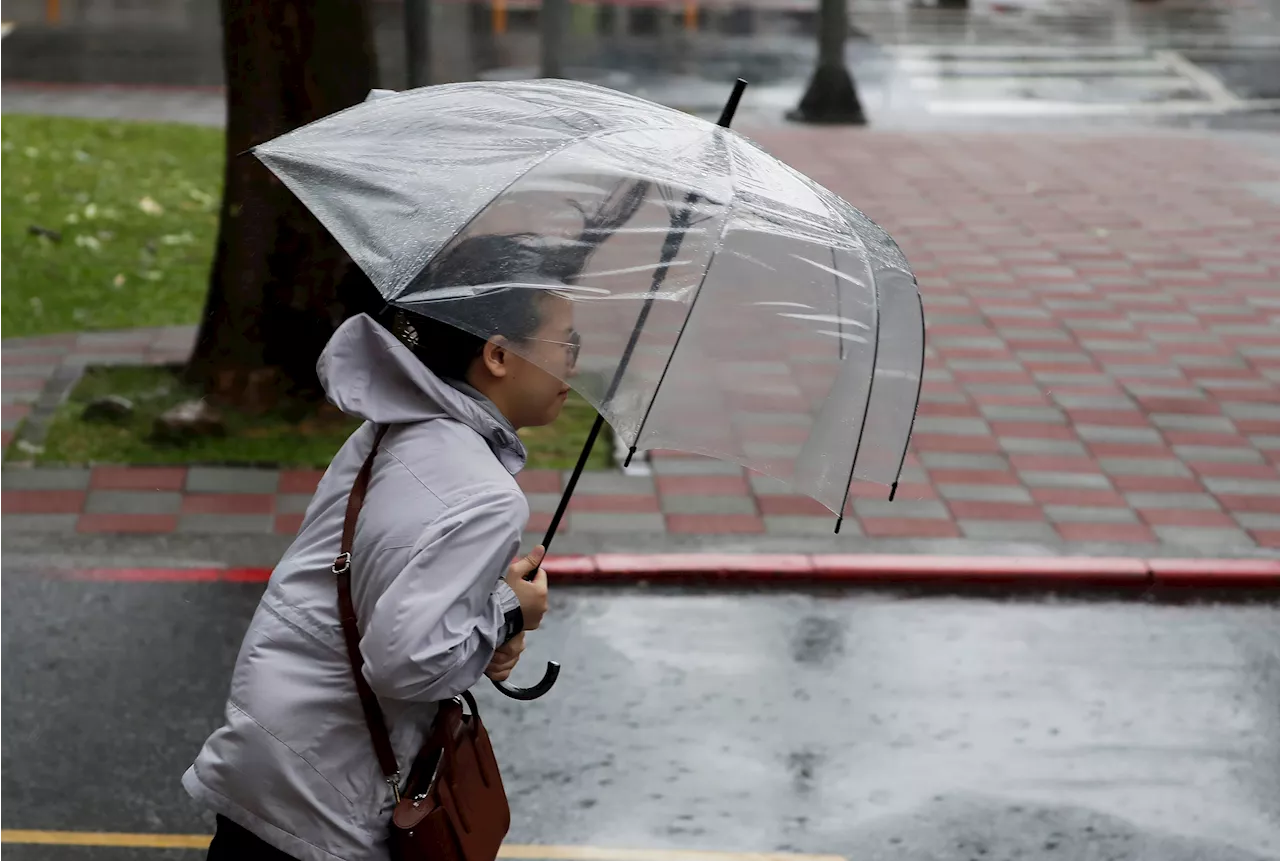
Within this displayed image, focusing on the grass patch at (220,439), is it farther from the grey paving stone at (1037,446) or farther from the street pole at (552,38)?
the street pole at (552,38)

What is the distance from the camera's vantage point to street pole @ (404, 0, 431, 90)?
33.3ft

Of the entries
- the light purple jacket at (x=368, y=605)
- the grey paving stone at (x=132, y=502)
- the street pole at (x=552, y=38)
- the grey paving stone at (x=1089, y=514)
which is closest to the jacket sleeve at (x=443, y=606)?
the light purple jacket at (x=368, y=605)

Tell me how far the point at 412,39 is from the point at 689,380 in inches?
308

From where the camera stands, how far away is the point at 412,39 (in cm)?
1028

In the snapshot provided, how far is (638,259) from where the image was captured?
9.31 feet

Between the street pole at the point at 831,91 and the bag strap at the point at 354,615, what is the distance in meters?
14.4

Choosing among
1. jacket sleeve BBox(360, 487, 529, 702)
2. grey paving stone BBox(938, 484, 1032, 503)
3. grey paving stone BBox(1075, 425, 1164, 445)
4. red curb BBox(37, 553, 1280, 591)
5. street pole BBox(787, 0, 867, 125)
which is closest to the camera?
jacket sleeve BBox(360, 487, 529, 702)

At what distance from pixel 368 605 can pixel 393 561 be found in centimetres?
10

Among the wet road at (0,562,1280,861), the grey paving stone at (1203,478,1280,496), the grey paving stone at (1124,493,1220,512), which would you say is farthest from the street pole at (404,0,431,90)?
the grey paving stone at (1203,478,1280,496)

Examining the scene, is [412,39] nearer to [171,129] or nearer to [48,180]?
[48,180]

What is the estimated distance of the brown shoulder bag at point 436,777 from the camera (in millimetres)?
2654

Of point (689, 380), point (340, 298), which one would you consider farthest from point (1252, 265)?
point (689, 380)

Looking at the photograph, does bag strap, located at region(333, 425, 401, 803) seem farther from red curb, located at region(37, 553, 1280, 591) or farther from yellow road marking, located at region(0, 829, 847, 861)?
red curb, located at region(37, 553, 1280, 591)

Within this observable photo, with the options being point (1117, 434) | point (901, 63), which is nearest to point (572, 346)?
point (1117, 434)
